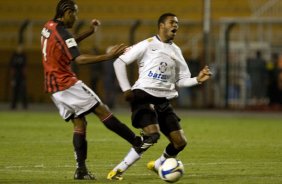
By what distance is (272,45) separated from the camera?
32.7 m

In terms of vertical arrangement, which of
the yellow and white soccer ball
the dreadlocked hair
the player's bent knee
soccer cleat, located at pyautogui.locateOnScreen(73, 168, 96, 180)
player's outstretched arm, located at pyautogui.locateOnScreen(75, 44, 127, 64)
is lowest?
soccer cleat, located at pyautogui.locateOnScreen(73, 168, 96, 180)

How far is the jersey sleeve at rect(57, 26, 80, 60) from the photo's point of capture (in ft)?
35.3

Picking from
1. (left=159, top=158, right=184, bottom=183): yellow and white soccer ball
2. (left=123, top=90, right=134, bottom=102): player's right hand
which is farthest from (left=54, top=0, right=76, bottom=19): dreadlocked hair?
(left=159, top=158, right=184, bottom=183): yellow and white soccer ball

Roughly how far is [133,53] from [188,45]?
22.4m

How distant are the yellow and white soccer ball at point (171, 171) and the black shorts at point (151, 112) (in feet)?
2.45

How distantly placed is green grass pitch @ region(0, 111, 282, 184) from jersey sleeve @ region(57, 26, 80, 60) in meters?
1.51

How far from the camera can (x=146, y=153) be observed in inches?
578

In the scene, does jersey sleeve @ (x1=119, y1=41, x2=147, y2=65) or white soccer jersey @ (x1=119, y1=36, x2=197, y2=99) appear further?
white soccer jersey @ (x1=119, y1=36, x2=197, y2=99)

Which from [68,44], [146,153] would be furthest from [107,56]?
[146,153]

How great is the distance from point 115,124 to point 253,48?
72.2ft

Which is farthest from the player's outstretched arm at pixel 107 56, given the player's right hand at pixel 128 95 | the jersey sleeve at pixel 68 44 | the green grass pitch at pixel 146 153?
the green grass pitch at pixel 146 153

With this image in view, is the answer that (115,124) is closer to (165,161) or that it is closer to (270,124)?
(165,161)

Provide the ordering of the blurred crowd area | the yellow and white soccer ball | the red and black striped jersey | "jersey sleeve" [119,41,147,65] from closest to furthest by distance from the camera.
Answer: the yellow and white soccer ball → the red and black striped jersey → "jersey sleeve" [119,41,147,65] → the blurred crowd area

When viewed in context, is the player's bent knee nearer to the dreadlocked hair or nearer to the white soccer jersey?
the white soccer jersey
